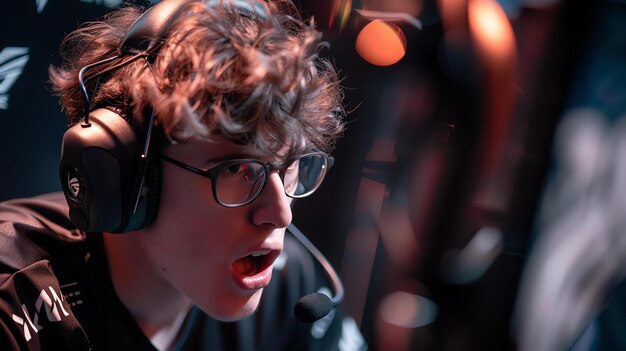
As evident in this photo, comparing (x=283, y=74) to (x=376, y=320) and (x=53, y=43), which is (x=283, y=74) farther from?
(x=376, y=320)

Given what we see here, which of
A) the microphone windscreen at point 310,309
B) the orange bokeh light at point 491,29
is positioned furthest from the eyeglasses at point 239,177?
the orange bokeh light at point 491,29

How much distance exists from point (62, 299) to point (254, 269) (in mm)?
320

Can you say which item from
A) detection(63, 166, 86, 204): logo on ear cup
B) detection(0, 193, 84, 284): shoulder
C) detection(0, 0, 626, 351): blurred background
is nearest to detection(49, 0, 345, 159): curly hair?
detection(63, 166, 86, 204): logo on ear cup

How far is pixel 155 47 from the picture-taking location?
81cm

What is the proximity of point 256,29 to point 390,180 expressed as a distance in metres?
0.57

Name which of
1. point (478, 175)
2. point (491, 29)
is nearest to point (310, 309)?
point (478, 175)

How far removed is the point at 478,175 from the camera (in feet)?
4.16

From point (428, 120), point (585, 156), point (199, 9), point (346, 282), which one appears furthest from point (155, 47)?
point (585, 156)

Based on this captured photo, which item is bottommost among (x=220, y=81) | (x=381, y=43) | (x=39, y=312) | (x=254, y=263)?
(x=39, y=312)

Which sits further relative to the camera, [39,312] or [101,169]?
[39,312]

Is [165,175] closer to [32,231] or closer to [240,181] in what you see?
[240,181]

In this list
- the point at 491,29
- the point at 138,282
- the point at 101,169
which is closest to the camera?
the point at 101,169

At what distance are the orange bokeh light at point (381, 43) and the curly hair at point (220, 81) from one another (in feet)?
1.23

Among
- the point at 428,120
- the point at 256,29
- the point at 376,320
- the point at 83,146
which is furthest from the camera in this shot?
the point at 376,320
